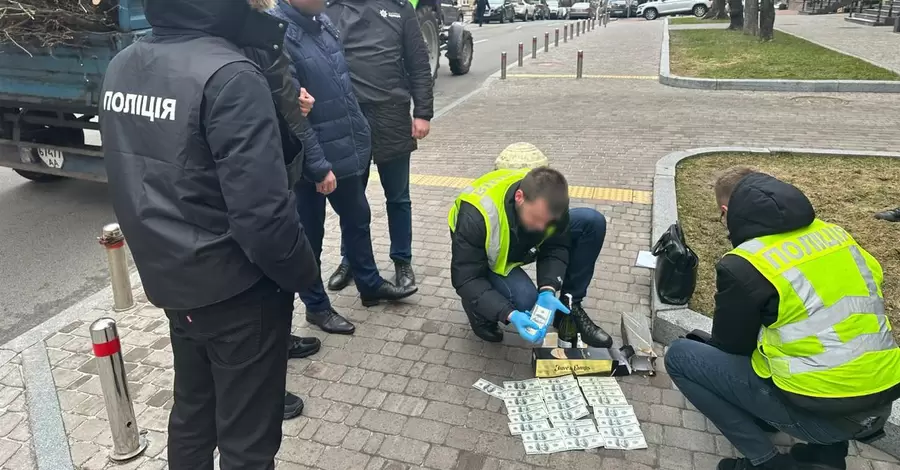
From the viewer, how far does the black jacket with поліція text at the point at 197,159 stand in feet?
5.70

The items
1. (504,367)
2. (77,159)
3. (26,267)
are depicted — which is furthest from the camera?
(77,159)

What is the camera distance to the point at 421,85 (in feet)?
13.1

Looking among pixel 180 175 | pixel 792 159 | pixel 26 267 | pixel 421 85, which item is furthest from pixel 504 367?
pixel 792 159

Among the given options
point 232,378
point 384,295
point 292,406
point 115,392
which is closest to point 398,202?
point 384,295

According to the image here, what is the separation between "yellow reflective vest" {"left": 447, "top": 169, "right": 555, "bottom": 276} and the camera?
3070 millimetres

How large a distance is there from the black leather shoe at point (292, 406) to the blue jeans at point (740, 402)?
5.54 ft

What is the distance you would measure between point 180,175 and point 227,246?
24cm

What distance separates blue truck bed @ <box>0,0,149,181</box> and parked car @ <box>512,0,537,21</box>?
106 feet

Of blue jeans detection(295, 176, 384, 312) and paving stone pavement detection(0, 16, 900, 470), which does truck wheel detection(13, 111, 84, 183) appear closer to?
paving stone pavement detection(0, 16, 900, 470)

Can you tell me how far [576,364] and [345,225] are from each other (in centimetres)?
157

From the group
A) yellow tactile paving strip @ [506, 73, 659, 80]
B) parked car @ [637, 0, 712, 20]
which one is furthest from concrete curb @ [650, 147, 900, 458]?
parked car @ [637, 0, 712, 20]

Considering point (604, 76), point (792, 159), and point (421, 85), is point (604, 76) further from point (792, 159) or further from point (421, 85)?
point (421, 85)

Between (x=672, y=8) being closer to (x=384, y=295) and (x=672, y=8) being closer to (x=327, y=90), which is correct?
(x=384, y=295)

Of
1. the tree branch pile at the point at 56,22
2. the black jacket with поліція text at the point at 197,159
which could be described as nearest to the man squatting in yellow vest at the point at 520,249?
the black jacket with поліція text at the point at 197,159
